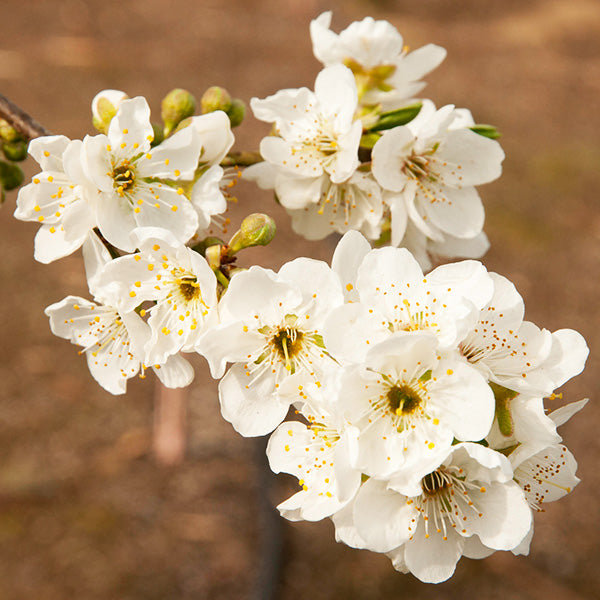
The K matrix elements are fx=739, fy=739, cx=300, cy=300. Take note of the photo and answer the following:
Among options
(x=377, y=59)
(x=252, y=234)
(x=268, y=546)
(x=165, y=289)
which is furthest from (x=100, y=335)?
(x=268, y=546)

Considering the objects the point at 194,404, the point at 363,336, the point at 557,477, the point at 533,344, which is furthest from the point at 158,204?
the point at 194,404

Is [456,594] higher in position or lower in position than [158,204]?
lower

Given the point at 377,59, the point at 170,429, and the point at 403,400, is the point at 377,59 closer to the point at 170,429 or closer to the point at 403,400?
the point at 403,400

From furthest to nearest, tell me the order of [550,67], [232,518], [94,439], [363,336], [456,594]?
1. [550,67]
2. [94,439]
3. [232,518]
4. [456,594]
5. [363,336]

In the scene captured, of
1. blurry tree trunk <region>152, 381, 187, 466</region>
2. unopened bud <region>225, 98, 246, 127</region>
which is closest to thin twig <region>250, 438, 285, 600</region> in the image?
blurry tree trunk <region>152, 381, 187, 466</region>

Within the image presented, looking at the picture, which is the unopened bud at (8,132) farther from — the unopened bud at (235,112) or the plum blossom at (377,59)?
the plum blossom at (377,59)

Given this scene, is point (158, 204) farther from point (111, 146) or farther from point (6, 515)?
point (6, 515)
